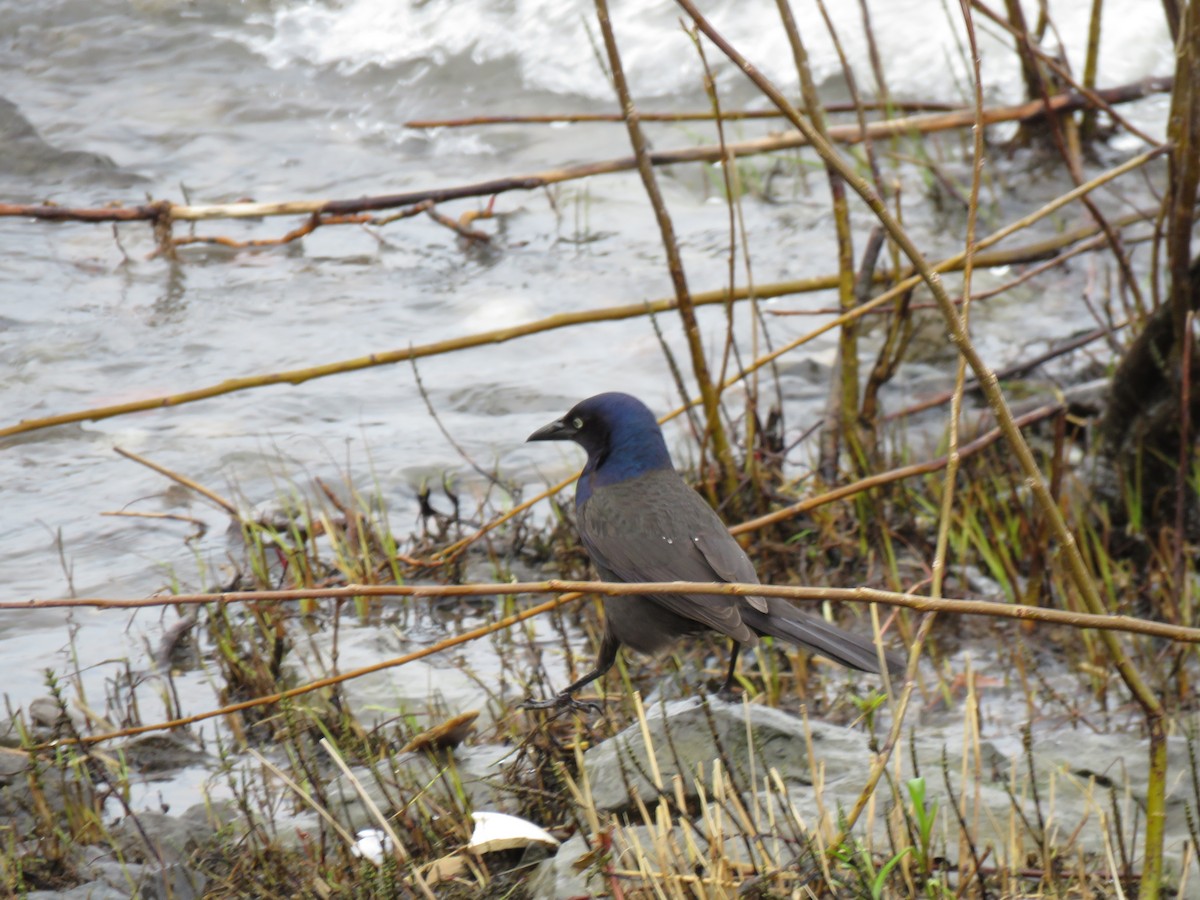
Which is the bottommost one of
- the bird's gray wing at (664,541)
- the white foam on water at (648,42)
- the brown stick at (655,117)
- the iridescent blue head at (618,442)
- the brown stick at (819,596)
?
the bird's gray wing at (664,541)

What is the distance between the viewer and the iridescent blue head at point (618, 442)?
4219 millimetres

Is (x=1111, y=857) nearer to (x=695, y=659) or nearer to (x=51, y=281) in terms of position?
(x=695, y=659)

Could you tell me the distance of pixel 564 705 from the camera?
142 inches

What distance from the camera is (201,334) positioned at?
7164 millimetres

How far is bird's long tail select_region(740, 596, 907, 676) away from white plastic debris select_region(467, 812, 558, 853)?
75 cm

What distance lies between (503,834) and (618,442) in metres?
1.50

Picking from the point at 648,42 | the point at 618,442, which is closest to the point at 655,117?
the point at 618,442

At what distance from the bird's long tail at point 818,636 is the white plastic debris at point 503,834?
0.75m

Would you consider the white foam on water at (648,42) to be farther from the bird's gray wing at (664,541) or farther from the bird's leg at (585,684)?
the bird's leg at (585,684)

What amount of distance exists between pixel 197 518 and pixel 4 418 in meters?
1.31

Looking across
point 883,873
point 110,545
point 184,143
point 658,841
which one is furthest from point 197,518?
point 184,143

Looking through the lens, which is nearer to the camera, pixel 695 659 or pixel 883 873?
pixel 883 873

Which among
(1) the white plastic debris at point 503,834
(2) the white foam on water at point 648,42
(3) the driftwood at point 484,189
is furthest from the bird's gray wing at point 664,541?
(2) the white foam on water at point 648,42

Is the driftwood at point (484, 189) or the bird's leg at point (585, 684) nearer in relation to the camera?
the bird's leg at point (585, 684)
